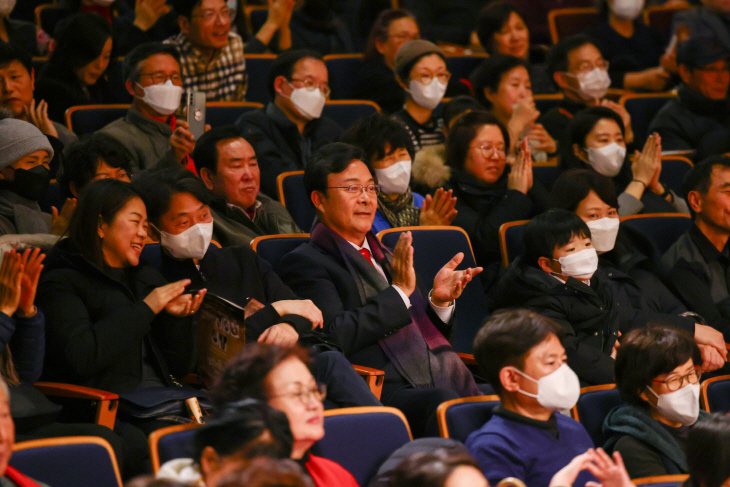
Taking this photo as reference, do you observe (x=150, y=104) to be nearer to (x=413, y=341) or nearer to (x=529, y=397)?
(x=413, y=341)

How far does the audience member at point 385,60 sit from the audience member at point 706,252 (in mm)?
1789

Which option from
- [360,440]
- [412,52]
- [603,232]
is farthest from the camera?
[412,52]

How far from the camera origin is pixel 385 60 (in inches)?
215

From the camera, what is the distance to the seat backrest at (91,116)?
4.30m

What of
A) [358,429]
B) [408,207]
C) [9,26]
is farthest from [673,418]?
[9,26]

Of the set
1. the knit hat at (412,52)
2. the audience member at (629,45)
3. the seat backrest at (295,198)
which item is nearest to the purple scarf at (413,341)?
the seat backrest at (295,198)

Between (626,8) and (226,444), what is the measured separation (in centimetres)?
503

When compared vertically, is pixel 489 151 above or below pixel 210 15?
below

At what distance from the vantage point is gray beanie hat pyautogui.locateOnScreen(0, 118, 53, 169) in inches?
132

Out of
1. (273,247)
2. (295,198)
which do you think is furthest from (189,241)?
(295,198)

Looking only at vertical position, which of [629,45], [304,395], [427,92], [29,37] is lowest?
[629,45]

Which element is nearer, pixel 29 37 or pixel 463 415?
pixel 463 415

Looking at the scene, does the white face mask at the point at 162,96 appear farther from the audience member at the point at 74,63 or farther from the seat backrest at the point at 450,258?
the seat backrest at the point at 450,258

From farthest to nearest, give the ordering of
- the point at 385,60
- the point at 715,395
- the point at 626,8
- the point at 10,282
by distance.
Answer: the point at 626,8 < the point at 385,60 < the point at 715,395 < the point at 10,282
